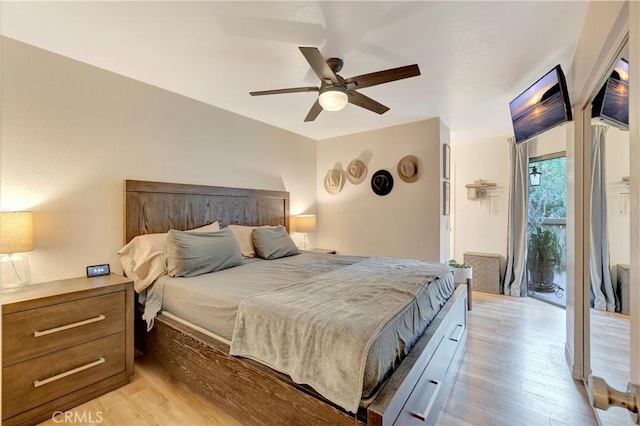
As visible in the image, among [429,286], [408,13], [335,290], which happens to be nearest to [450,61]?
[408,13]

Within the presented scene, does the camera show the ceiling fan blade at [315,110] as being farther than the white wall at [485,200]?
No

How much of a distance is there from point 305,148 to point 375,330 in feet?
12.5

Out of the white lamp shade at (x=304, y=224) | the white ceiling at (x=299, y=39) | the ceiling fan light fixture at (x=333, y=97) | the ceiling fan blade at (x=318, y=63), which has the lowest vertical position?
the white lamp shade at (x=304, y=224)

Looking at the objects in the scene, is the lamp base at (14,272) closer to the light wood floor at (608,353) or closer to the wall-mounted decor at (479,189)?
the light wood floor at (608,353)

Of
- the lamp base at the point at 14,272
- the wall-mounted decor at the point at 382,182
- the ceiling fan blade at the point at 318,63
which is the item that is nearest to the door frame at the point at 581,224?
the ceiling fan blade at the point at 318,63

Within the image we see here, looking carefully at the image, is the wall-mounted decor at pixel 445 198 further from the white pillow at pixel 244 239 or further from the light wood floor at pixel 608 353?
the white pillow at pixel 244 239

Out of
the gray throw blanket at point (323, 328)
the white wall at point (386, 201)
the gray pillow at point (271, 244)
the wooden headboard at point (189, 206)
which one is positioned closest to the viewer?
the gray throw blanket at point (323, 328)

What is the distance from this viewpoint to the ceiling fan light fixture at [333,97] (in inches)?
83.4

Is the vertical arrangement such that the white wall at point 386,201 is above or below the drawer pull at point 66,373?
above

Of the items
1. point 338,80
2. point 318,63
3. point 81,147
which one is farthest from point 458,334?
point 81,147

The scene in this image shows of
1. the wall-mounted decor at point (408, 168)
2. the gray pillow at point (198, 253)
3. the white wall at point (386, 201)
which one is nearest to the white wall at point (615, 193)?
the white wall at point (386, 201)

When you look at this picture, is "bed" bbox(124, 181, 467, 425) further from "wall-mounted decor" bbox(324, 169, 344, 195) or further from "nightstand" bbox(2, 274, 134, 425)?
"wall-mounted decor" bbox(324, 169, 344, 195)

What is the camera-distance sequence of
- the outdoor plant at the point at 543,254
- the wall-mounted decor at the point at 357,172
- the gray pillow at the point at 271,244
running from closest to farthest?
1. the gray pillow at the point at 271,244
2. the outdoor plant at the point at 543,254
3. the wall-mounted decor at the point at 357,172

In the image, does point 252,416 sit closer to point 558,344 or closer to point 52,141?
point 52,141
